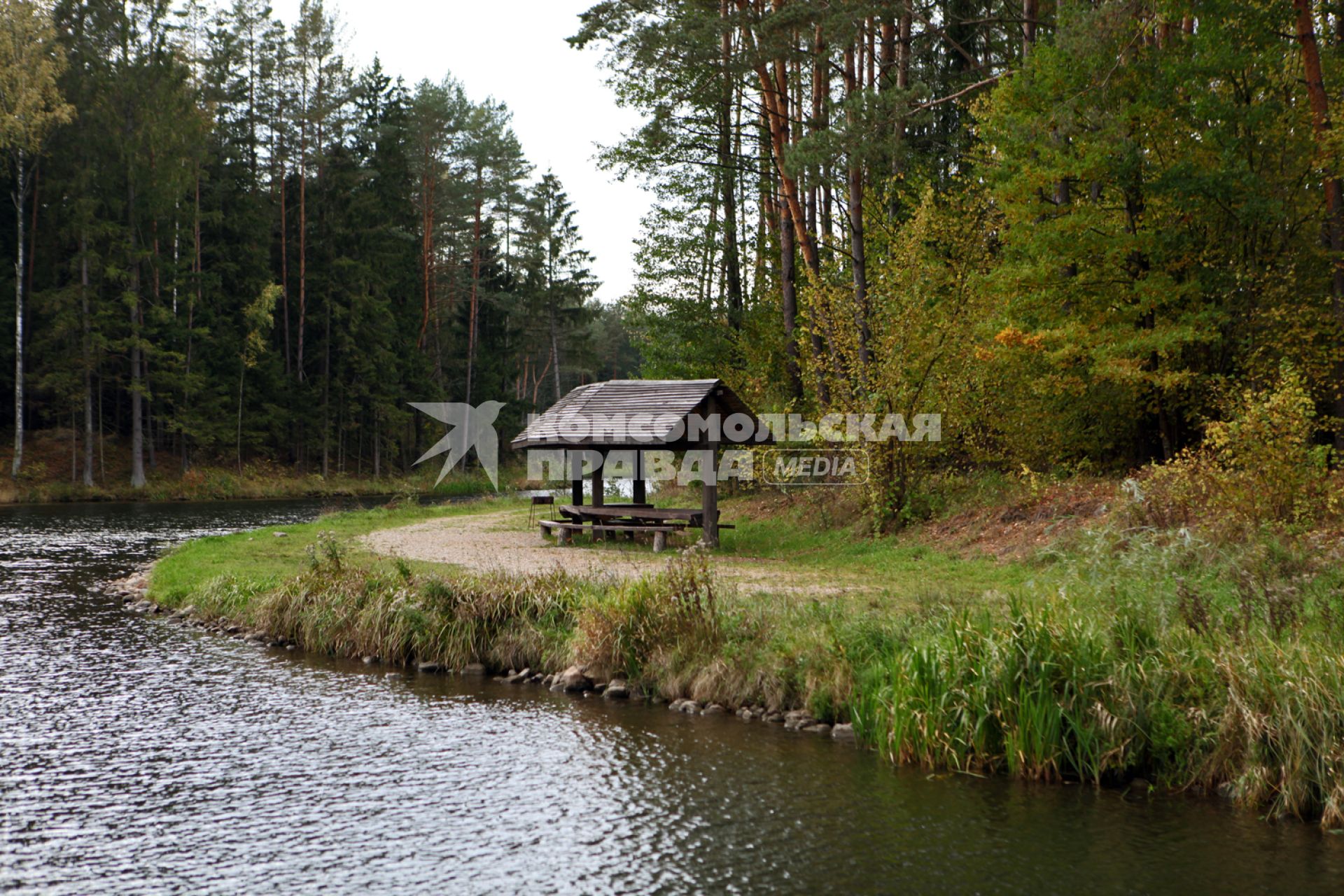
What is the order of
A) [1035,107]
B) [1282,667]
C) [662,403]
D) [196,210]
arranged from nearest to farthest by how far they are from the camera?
[1282,667], [1035,107], [662,403], [196,210]

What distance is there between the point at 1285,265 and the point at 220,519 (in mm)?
25883

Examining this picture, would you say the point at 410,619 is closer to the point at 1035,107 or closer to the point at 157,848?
the point at 157,848

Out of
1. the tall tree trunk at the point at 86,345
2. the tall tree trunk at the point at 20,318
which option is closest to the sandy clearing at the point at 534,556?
the tall tree trunk at the point at 86,345

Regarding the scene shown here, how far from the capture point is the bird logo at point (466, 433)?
52375mm

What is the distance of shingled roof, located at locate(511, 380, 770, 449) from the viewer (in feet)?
59.4

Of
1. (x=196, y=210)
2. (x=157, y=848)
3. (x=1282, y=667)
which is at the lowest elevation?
(x=157, y=848)

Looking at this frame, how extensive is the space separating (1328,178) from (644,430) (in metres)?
11.1

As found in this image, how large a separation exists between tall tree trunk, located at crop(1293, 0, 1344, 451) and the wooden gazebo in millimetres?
9296

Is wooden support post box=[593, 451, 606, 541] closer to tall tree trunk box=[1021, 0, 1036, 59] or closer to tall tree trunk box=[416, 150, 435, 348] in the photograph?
tall tree trunk box=[1021, 0, 1036, 59]

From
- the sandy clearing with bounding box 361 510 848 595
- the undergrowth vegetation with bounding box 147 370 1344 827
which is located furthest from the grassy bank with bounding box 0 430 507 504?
the undergrowth vegetation with bounding box 147 370 1344 827

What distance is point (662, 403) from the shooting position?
18641 mm

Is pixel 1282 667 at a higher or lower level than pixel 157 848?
higher

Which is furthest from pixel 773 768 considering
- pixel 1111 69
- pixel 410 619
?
pixel 1111 69
